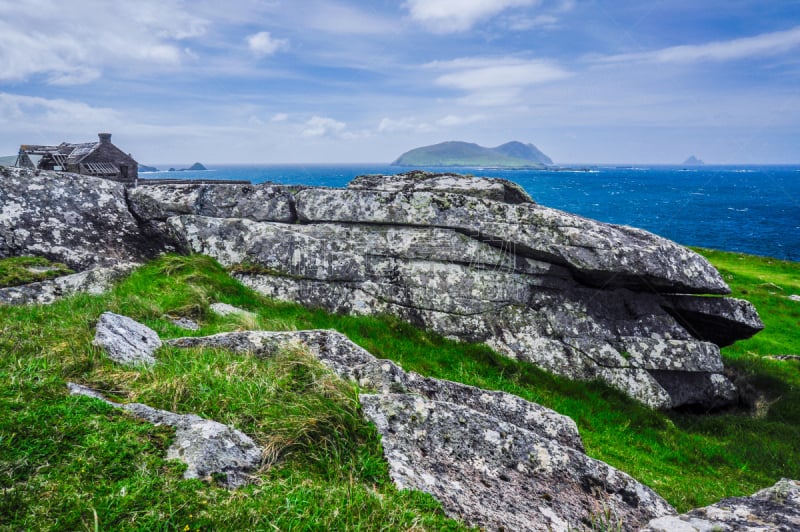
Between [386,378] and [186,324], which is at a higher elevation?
[186,324]

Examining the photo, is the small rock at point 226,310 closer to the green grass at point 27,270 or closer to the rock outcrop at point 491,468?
the rock outcrop at point 491,468

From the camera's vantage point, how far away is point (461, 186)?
61.7ft

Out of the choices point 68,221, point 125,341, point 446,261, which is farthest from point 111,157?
point 125,341

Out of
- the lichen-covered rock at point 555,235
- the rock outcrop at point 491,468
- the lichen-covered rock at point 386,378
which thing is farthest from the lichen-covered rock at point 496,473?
the lichen-covered rock at point 555,235

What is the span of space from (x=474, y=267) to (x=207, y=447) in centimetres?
1221

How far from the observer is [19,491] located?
12.7 ft

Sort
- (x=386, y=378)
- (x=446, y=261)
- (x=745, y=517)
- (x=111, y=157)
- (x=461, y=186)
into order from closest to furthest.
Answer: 1. (x=745, y=517)
2. (x=386, y=378)
3. (x=446, y=261)
4. (x=461, y=186)
5. (x=111, y=157)

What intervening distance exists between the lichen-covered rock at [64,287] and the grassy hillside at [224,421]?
639 millimetres

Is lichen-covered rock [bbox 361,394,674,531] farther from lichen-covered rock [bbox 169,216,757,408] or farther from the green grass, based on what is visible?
the green grass

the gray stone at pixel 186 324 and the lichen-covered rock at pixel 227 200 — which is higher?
the lichen-covered rock at pixel 227 200

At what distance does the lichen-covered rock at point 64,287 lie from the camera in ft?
36.9

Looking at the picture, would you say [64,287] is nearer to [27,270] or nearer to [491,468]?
[27,270]

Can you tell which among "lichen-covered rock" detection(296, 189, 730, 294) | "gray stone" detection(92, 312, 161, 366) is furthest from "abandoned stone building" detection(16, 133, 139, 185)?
"gray stone" detection(92, 312, 161, 366)

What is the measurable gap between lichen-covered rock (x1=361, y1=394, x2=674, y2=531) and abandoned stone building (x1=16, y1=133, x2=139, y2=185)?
63726 millimetres
